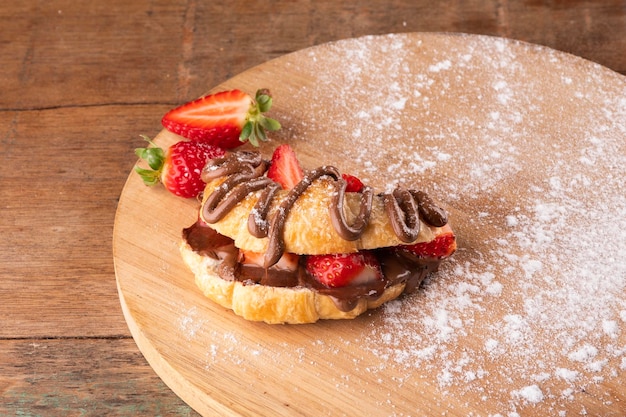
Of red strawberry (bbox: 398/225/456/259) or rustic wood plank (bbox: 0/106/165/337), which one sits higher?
red strawberry (bbox: 398/225/456/259)

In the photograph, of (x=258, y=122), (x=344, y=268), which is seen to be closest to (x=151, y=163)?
(x=258, y=122)

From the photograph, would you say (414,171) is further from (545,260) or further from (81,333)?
(81,333)

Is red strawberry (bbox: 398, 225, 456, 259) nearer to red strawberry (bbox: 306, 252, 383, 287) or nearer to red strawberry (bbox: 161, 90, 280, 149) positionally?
red strawberry (bbox: 306, 252, 383, 287)

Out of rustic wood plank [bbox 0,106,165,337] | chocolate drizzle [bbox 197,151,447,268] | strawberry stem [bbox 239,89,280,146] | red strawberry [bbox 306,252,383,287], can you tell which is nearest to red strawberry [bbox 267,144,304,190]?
chocolate drizzle [bbox 197,151,447,268]

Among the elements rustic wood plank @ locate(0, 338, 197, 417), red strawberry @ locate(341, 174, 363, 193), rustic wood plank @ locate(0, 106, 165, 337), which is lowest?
rustic wood plank @ locate(0, 338, 197, 417)

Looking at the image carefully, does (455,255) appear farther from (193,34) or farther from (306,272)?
(193,34)

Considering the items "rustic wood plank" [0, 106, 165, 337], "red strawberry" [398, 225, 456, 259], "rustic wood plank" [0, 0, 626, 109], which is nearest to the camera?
"red strawberry" [398, 225, 456, 259]

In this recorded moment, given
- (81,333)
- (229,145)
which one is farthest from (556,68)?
(81,333)
